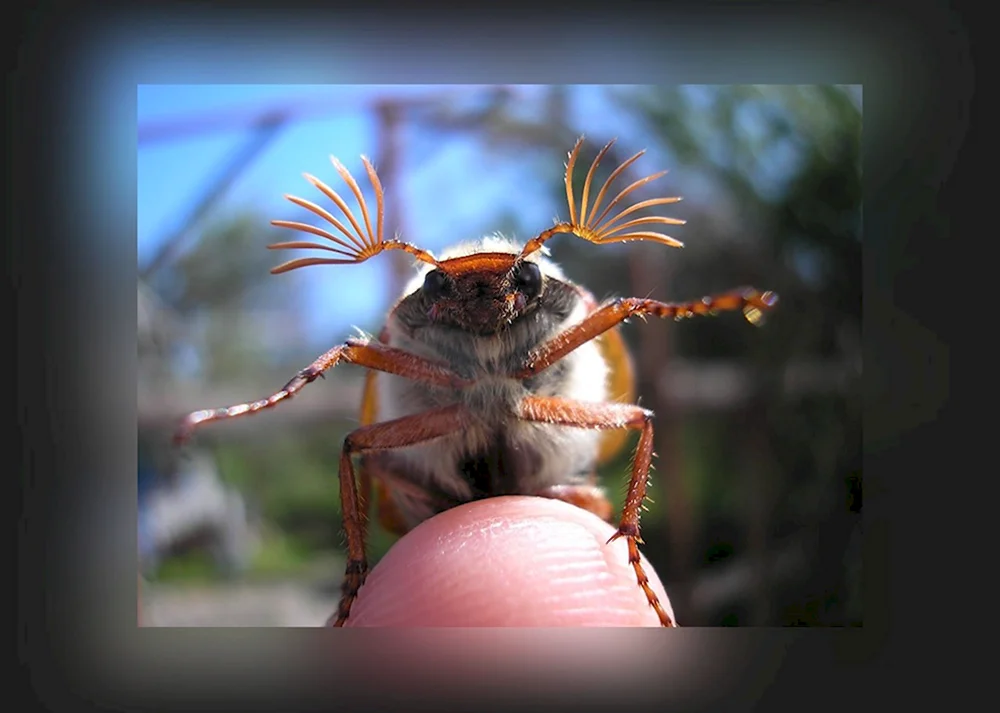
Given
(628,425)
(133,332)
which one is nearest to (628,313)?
(628,425)

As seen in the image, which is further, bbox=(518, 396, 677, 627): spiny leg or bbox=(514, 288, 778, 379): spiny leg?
bbox=(518, 396, 677, 627): spiny leg

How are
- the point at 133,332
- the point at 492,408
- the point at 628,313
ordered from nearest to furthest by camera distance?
1. the point at 628,313
2. the point at 492,408
3. the point at 133,332

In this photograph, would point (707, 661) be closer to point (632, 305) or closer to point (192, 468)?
point (632, 305)

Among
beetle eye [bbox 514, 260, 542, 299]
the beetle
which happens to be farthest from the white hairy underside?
beetle eye [bbox 514, 260, 542, 299]

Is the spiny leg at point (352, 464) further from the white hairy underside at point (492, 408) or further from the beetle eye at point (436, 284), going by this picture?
the beetle eye at point (436, 284)

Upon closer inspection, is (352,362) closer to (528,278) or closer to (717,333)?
(528,278)

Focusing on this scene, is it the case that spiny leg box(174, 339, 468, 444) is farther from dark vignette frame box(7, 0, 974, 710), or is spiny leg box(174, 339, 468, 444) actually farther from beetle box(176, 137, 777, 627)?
dark vignette frame box(7, 0, 974, 710)

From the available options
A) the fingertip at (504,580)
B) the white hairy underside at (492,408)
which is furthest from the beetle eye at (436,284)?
the fingertip at (504,580)
